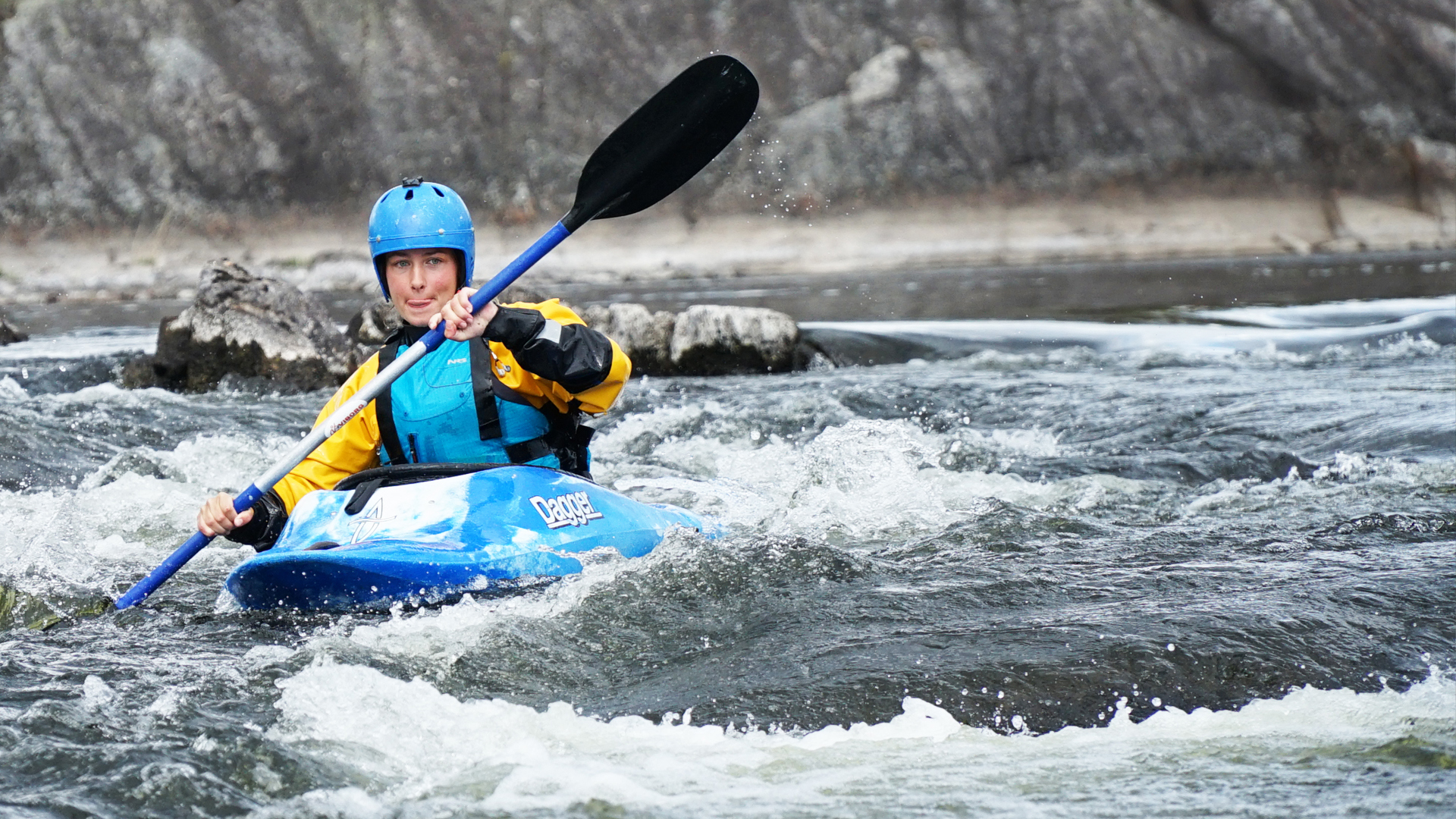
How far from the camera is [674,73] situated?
32.2 m

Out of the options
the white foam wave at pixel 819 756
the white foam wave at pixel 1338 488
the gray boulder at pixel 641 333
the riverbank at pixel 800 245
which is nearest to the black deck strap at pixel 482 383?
the white foam wave at pixel 819 756

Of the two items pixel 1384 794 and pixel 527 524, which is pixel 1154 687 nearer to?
pixel 1384 794

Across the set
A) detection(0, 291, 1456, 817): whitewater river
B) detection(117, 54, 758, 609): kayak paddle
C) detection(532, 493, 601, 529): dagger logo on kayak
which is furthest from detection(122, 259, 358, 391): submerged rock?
detection(532, 493, 601, 529): dagger logo on kayak

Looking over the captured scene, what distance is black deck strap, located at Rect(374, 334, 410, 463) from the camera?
4.15 m

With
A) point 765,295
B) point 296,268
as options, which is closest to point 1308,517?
point 765,295

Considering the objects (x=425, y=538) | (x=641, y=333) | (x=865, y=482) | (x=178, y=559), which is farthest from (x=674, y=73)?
(x=425, y=538)

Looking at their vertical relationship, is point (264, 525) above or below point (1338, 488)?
above

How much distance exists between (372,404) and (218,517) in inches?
22.2

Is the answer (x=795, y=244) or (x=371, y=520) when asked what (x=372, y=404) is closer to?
(x=371, y=520)

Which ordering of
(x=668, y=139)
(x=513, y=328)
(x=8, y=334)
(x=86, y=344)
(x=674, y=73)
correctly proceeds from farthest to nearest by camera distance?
(x=674, y=73) → (x=8, y=334) → (x=86, y=344) → (x=668, y=139) → (x=513, y=328)

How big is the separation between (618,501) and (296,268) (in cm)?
2555

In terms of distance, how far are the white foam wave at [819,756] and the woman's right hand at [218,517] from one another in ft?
3.10

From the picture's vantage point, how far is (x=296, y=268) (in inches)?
1109

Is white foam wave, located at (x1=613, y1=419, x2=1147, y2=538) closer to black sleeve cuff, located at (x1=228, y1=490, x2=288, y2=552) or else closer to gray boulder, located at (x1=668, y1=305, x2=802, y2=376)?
black sleeve cuff, located at (x1=228, y1=490, x2=288, y2=552)
